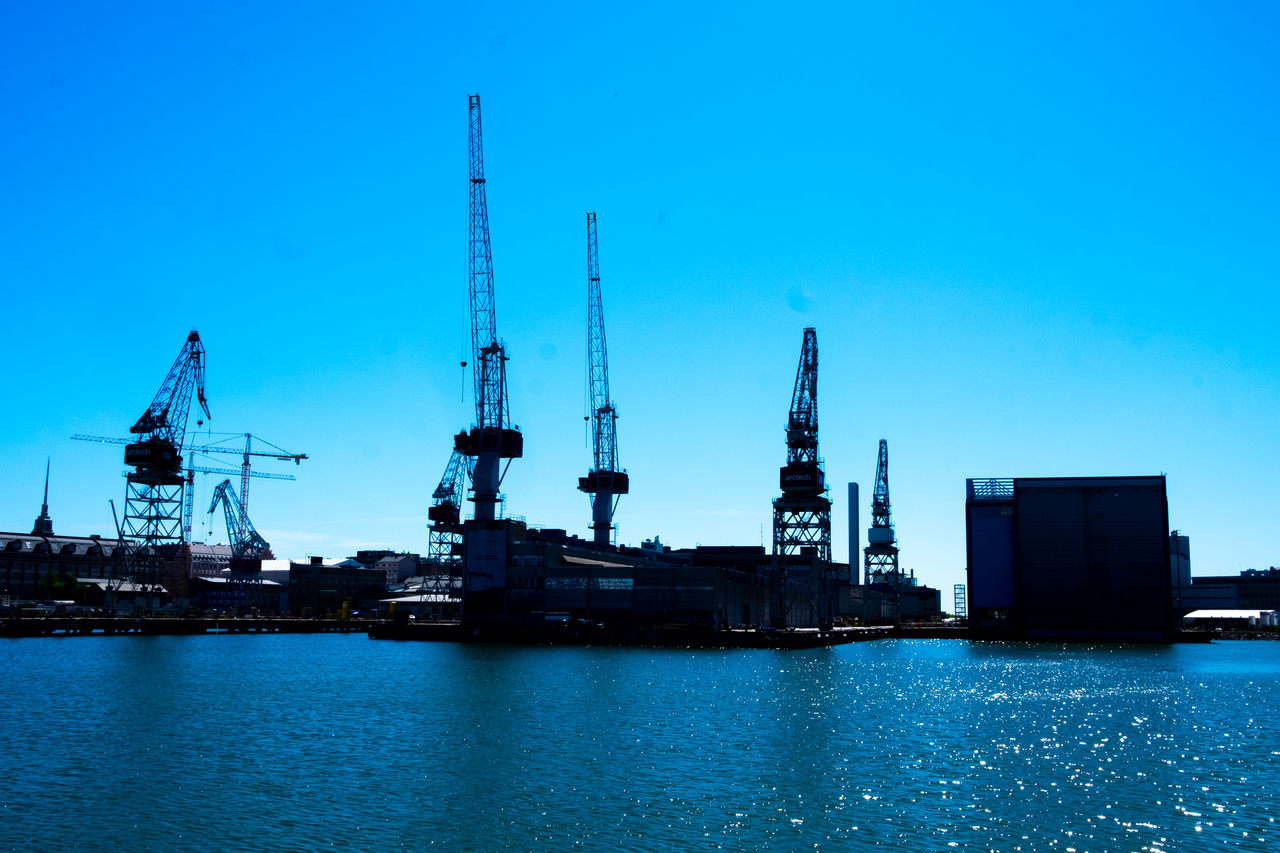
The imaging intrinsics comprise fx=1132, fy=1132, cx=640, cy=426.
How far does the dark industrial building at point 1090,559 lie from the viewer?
155 m

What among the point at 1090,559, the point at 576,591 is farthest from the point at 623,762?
the point at 1090,559

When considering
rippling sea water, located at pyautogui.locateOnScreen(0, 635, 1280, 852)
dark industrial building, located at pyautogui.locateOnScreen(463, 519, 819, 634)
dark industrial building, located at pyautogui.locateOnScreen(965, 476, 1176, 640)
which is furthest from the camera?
dark industrial building, located at pyautogui.locateOnScreen(965, 476, 1176, 640)

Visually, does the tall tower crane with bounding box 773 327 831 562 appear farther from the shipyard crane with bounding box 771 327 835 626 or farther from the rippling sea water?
the rippling sea water

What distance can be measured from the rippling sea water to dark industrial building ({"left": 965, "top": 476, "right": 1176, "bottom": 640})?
7879cm

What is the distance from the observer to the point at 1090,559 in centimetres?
15725

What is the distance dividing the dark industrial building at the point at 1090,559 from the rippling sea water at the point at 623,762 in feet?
259

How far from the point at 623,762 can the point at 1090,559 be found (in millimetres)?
133150

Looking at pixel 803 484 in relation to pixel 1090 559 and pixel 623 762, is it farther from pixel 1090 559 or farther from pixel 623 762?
pixel 623 762

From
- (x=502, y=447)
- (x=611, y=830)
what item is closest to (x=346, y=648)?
(x=502, y=447)

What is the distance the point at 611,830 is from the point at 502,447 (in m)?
97.2

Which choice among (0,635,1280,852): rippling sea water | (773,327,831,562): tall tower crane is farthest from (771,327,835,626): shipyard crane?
(0,635,1280,852): rippling sea water

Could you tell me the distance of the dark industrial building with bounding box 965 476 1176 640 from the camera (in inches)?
6102

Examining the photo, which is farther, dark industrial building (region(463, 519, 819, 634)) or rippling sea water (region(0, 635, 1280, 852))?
dark industrial building (region(463, 519, 819, 634))

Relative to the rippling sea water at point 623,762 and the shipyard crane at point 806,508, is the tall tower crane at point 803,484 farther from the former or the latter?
the rippling sea water at point 623,762
